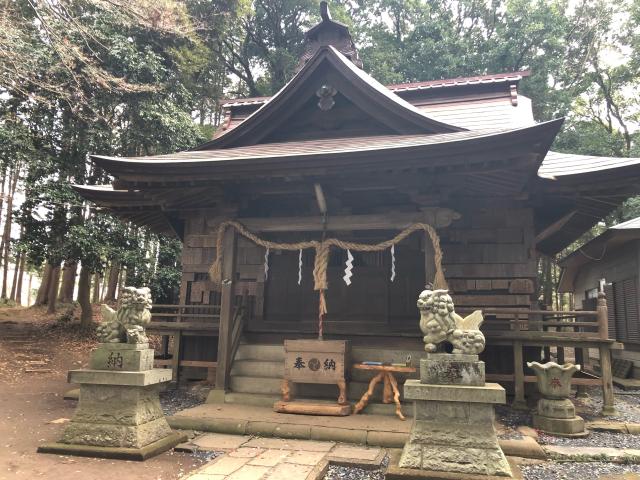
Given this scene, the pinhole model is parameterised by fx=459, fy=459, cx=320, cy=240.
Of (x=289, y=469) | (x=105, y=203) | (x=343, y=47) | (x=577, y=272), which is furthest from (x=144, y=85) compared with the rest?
(x=577, y=272)

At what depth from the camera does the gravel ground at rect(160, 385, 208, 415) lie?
740cm

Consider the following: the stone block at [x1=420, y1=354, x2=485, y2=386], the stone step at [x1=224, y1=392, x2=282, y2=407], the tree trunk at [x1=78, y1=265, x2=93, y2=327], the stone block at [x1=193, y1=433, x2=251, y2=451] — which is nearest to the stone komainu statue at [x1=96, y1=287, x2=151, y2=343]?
the stone block at [x1=193, y1=433, x2=251, y2=451]

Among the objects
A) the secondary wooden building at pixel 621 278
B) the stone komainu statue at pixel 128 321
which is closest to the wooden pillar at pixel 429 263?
the stone komainu statue at pixel 128 321

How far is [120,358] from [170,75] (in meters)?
14.4

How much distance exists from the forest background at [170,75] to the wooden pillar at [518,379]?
8815 mm

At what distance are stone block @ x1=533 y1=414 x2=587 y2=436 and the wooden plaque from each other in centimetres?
277

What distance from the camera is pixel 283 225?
7.62m

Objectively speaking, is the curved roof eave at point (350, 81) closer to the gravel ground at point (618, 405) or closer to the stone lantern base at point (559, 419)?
the stone lantern base at point (559, 419)

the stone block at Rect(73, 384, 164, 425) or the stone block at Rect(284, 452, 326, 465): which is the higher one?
the stone block at Rect(73, 384, 164, 425)

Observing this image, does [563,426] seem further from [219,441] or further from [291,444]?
[219,441]

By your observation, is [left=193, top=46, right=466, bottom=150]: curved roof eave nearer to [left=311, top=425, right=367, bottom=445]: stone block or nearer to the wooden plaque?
the wooden plaque

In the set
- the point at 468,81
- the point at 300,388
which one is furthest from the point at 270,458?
the point at 468,81

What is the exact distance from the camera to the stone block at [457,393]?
4.27m

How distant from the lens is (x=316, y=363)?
6.81m
